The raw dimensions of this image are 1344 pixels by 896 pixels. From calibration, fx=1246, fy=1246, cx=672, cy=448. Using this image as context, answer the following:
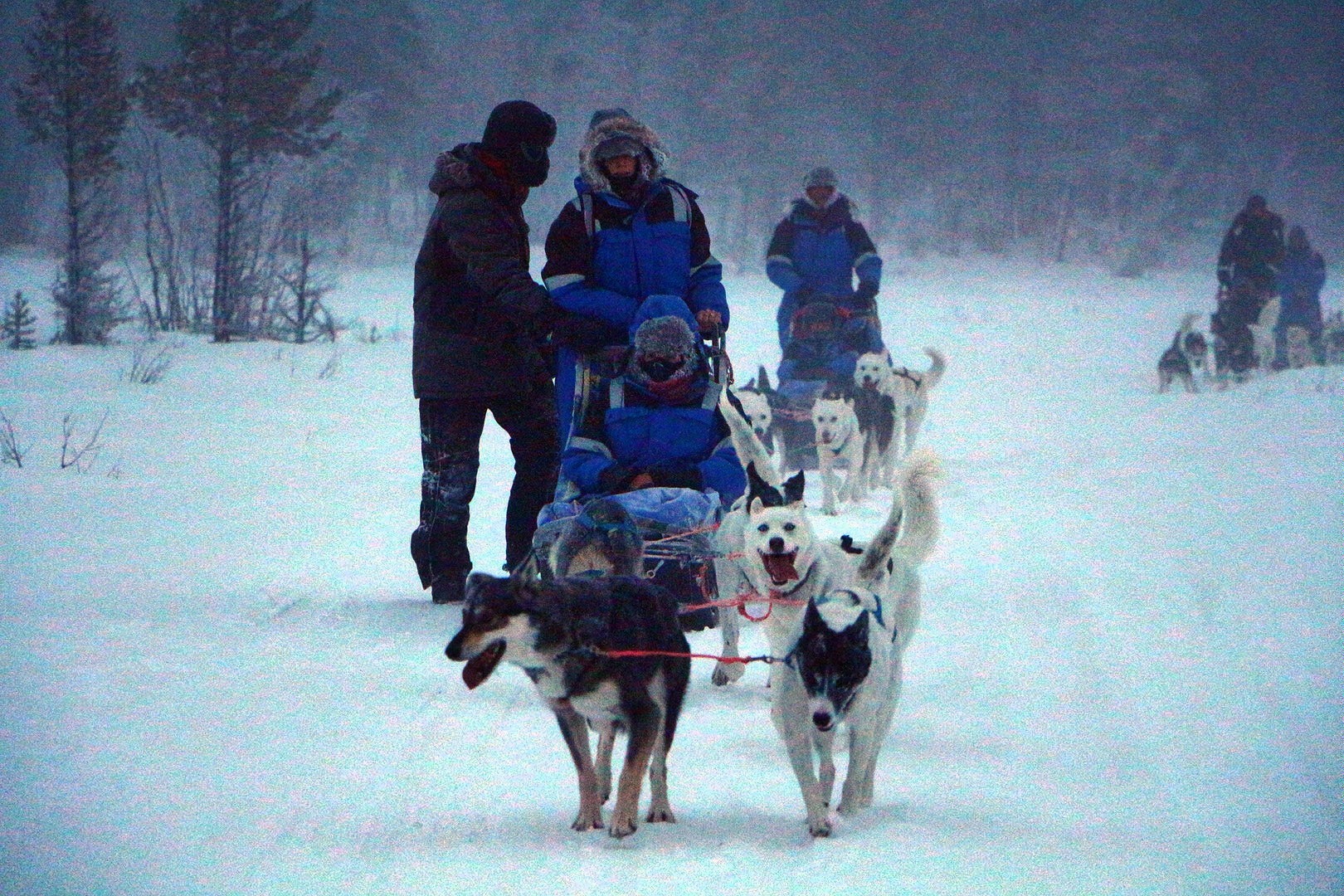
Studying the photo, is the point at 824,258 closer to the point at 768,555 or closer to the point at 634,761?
the point at 768,555

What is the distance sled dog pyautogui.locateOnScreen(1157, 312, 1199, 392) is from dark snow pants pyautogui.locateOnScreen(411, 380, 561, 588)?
11.2 m

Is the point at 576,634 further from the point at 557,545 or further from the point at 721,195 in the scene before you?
the point at 721,195

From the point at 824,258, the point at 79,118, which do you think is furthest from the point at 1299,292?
the point at 79,118

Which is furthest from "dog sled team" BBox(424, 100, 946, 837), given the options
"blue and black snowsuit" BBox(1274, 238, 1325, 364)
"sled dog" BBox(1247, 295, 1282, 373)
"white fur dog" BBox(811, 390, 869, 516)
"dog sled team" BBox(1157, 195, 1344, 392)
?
"blue and black snowsuit" BBox(1274, 238, 1325, 364)

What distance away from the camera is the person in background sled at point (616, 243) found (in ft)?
14.7

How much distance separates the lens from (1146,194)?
4406 cm

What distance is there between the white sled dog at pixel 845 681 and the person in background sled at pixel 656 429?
109cm

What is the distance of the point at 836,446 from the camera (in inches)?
311

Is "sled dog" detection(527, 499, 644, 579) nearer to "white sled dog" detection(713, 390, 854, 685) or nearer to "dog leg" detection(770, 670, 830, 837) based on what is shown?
"white sled dog" detection(713, 390, 854, 685)

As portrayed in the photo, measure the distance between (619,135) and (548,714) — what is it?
6.75 ft

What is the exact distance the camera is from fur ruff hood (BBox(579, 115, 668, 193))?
4477 millimetres

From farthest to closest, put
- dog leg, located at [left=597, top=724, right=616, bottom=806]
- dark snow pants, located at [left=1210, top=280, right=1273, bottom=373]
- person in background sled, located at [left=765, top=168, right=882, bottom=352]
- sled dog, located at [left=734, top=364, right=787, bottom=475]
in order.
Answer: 1. dark snow pants, located at [left=1210, top=280, right=1273, bottom=373]
2. person in background sled, located at [left=765, top=168, right=882, bottom=352]
3. sled dog, located at [left=734, top=364, right=787, bottom=475]
4. dog leg, located at [left=597, top=724, right=616, bottom=806]

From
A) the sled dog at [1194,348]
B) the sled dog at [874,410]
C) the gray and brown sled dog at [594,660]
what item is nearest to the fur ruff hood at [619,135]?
the gray and brown sled dog at [594,660]

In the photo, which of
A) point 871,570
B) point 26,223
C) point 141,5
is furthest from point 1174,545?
point 141,5
